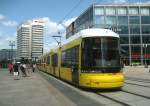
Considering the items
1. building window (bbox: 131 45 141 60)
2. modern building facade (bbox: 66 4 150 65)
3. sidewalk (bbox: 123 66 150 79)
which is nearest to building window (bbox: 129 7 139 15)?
modern building facade (bbox: 66 4 150 65)

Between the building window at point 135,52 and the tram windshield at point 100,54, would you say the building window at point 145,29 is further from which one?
the tram windshield at point 100,54

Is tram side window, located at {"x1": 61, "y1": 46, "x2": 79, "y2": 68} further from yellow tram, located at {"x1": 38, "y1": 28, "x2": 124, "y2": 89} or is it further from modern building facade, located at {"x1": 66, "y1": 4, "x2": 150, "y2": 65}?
modern building facade, located at {"x1": 66, "y1": 4, "x2": 150, "y2": 65}

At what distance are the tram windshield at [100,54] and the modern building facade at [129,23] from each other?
71.9 m

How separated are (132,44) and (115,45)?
7528cm

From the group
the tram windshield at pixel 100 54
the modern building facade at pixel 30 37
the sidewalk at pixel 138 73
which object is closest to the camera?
the tram windshield at pixel 100 54

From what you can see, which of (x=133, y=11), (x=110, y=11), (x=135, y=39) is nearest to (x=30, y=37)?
(x=110, y=11)

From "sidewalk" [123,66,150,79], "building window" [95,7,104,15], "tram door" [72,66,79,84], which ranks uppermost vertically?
"building window" [95,7,104,15]

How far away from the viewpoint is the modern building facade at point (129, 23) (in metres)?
88.8

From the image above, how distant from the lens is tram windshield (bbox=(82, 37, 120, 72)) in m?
16.0

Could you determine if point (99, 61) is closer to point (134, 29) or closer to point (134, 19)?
point (134, 29)

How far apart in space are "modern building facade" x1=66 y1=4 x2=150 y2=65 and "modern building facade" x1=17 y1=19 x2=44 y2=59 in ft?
52.8

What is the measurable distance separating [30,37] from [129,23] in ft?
103

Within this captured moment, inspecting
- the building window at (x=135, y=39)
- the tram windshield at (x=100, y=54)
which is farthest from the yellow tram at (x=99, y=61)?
the building window at (x=135, y=39)

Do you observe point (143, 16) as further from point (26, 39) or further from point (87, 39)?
point (87, 39)
